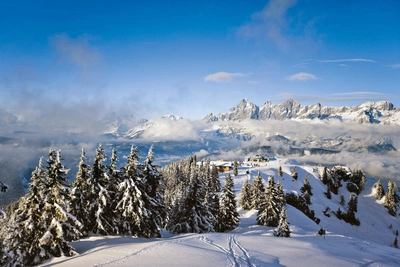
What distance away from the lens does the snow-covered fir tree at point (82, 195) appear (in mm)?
26609

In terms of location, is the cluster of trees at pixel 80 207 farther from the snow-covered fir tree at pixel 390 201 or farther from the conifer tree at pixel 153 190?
the snow-covered fir tree at pixel 390 201

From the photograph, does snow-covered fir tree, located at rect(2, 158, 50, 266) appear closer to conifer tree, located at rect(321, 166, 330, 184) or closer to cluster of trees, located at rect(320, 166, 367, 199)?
cluster of trees, located at rect(320, 166, 367, 199)

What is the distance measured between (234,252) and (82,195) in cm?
1740

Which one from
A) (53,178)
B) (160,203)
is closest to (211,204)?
(160,203)

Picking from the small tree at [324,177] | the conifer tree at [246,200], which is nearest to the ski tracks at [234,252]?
the conifer tree at [246,200]

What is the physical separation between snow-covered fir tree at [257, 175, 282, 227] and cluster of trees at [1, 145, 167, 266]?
1059 inches

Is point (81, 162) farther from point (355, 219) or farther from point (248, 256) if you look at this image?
point (355, 219)

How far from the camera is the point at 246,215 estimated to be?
63188 millimetres

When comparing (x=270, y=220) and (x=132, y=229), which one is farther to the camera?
(x=270, y=220)

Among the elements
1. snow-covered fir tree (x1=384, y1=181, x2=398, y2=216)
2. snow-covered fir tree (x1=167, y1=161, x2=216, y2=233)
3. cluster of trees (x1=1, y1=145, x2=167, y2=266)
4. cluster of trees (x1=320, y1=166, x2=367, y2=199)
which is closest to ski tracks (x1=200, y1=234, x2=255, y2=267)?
cluster of trees (x1=1, y1=145, x2=167, y2=266)

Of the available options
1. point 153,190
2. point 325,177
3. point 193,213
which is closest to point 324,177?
point 325,177

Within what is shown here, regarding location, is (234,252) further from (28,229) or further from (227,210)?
(227,210)

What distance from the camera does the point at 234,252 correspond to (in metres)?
20.4

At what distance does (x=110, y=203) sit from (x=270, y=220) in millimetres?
34540
